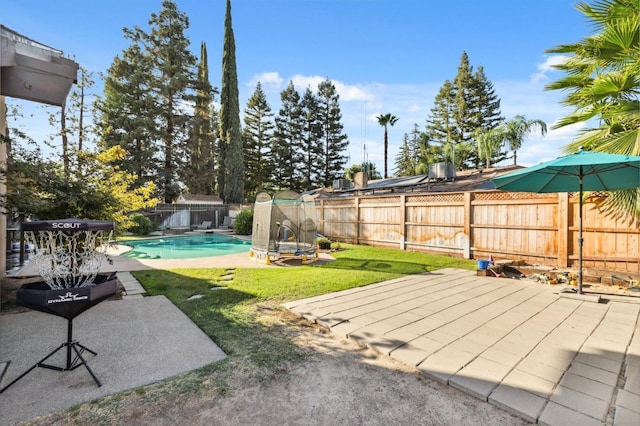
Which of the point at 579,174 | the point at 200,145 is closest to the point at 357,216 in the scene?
the point at 579,174

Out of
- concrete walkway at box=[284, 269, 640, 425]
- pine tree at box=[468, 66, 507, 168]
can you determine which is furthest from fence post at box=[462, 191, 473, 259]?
pine tree at box=[468, 66, 507, 168]

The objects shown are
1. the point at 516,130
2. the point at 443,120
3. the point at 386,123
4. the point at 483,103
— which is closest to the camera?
the point at 516,130

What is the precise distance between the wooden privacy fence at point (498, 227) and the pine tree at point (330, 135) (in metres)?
22.6

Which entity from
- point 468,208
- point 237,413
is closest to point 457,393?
point 237,413

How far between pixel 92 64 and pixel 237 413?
22.2 meters

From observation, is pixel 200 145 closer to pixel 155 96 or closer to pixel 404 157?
pixel 155 96

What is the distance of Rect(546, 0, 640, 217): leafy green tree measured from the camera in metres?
3.96

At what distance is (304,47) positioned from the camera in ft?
38.2

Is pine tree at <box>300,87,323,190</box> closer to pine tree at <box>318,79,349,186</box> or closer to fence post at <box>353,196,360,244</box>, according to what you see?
pine tree at <box>318,79,349,186</box>

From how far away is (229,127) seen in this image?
26.4 m

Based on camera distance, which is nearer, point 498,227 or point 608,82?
point 608,82

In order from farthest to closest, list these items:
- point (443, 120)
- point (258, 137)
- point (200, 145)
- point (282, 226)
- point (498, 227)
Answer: point (258, 137)
point (443, 120)
point (200, 145)
point (282, 226)
point (498, 227)

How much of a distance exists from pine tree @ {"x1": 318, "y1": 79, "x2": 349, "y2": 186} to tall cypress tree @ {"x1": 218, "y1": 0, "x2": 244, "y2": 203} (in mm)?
10738

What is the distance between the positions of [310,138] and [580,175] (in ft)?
100
